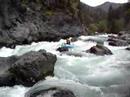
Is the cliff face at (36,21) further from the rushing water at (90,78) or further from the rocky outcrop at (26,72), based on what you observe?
the rocky outcrop at (26,72)

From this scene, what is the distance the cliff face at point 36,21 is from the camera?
27.7 meters

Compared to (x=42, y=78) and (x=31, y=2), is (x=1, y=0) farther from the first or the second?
(x=42, y=78)

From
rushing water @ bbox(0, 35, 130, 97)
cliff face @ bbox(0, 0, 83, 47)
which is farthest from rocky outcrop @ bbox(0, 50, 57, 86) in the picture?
cliff face @ bbox(0, 0, 83, 47)

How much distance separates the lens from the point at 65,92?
32.4ft

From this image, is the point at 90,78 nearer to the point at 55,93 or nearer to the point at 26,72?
the point at 26,72

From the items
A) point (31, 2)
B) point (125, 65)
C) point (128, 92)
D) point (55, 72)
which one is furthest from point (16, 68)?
point (31, 2)

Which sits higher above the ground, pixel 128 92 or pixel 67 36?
pixel 128 92

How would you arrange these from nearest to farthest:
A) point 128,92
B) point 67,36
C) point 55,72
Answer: point 128,92, point 55,72, point 67,36

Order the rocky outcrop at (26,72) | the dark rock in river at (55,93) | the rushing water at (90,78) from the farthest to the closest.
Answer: the rocky outcrop at (26,72) → the rushing water at (90,78) → the dark rock in river at (55,93)

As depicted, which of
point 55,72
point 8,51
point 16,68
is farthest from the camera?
point 8,51

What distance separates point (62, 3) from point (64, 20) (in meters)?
2.48

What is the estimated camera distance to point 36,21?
33531 mm

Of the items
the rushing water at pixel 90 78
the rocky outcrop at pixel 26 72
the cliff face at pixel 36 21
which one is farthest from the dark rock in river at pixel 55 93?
the cliff face at pixel 36 21

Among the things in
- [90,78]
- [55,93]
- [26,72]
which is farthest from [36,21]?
[55,93]
